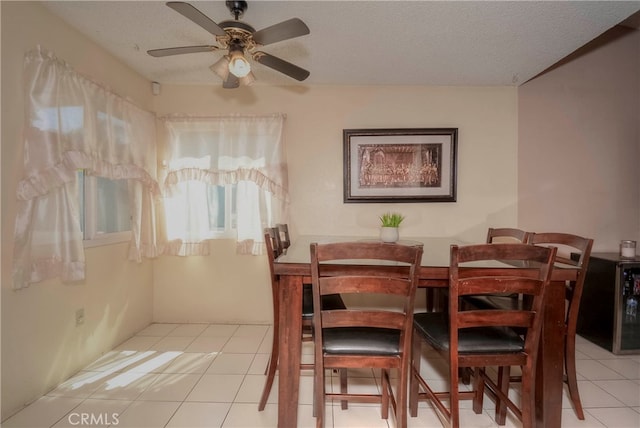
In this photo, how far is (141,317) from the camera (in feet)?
9.04

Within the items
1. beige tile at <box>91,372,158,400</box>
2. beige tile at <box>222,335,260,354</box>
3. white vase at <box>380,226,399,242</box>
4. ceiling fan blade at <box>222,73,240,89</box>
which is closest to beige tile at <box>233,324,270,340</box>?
beige tile at <box>222,335,260,354</box>

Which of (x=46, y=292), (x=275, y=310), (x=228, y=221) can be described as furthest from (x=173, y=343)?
(x=275, y=310)

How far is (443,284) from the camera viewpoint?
1.46 m

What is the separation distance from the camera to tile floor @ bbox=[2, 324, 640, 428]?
1594 mm

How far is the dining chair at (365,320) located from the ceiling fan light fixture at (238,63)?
1.07 metres

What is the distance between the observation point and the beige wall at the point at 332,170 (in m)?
2.91

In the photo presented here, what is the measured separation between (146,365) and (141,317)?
75cm

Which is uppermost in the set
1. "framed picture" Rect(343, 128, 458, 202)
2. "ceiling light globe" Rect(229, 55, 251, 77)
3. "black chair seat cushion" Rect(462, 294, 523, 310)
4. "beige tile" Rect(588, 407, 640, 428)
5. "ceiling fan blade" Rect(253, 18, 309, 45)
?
"ceiling fan blade" Rect(253, 18, 309, 45)

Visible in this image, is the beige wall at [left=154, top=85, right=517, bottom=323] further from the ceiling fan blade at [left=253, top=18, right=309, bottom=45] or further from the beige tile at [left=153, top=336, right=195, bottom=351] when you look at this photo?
the ceiling fan blade at [left=253, top=18, right=309, bottom=45]

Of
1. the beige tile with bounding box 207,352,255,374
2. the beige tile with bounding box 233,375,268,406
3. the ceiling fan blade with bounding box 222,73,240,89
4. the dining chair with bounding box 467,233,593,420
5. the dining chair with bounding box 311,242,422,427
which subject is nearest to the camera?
the dining chair with bounding box 311,242,422,427

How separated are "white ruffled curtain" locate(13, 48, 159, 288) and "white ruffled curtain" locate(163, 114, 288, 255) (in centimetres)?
57

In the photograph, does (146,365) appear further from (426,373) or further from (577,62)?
(577,62)

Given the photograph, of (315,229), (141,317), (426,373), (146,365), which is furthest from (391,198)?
(141,317)

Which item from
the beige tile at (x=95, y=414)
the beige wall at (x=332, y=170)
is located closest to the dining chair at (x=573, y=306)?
the beige wall at (x=332, y=170)
